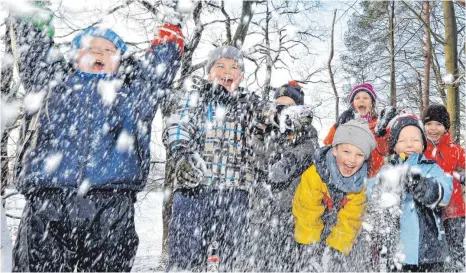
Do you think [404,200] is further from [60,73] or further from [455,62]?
[455,62]

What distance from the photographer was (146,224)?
23.5m

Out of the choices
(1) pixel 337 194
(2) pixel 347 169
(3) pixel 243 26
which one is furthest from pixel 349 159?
(3) pixel 243 26

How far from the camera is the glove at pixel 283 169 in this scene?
337 centimetres

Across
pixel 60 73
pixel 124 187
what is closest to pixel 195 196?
pixel 124 187

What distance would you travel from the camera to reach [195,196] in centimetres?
263

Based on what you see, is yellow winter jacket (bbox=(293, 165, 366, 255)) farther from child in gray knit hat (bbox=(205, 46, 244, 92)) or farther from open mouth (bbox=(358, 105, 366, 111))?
open mouth (bbox=(358, 105, 366, 111))

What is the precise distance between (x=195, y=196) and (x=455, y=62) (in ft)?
20.5

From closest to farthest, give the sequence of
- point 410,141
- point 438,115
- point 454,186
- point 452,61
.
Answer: point 410,141, point 454,186, point 438,115, point 452,61

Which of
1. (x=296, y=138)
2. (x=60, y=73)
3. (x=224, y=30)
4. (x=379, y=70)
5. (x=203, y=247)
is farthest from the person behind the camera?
(x=379, y=70)

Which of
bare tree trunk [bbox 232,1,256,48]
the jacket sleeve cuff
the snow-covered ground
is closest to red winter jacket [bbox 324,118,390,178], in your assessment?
the jacket sleeve cuff

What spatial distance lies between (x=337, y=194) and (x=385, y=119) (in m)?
0.93

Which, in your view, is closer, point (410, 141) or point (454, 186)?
point (410, 141)

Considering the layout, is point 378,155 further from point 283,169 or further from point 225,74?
point 225,74

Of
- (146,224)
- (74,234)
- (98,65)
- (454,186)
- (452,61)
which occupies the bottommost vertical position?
(146,224)
